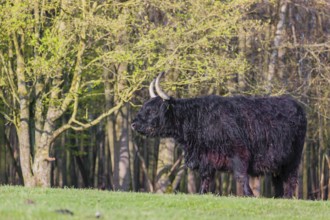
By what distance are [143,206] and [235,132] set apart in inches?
226

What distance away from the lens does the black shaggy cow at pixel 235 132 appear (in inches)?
797

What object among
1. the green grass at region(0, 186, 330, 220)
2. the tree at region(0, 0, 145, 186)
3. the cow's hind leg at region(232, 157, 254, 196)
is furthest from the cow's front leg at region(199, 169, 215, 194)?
the tree at region(0, 0, 145, 186)

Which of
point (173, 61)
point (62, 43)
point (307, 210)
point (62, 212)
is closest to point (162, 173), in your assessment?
point (173, 61)

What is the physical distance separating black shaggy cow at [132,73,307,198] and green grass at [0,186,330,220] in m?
3.13

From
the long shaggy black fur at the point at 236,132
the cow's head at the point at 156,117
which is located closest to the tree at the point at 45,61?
the cow's head at the point at 156,117

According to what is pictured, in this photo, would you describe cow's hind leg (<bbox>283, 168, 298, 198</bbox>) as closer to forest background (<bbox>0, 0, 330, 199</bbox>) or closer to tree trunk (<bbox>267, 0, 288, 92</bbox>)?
forest background (<bbox>0, 0, 330, 199</bbox>)

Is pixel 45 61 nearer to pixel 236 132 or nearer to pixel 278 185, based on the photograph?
pixel 236 132

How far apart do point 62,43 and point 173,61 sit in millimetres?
3878

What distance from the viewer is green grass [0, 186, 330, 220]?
12953 millimetres

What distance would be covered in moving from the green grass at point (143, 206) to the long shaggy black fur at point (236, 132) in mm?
Result: 3122

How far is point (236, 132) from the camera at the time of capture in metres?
20.3

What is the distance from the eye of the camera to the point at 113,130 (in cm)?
3534

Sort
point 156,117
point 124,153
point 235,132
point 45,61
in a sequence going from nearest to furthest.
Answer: point 235,132, point 156,117, point 45,61, point 124,153

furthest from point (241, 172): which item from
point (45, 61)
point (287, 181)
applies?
point (45, 61)
